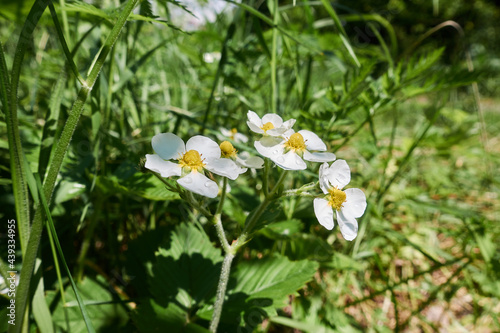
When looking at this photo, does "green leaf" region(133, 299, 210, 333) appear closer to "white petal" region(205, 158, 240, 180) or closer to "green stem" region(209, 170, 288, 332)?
"green stem" region(209, 170, 288, 332)

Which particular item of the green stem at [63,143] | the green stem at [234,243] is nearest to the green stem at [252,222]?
the green stem at [234,243]

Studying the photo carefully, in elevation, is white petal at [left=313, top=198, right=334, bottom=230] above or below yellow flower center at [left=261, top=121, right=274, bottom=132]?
below

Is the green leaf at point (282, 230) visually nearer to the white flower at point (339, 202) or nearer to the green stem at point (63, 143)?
the white flower at point (339, 202)

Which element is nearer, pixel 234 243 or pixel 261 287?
pixel 234 243

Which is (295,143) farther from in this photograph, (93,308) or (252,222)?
(93,308)

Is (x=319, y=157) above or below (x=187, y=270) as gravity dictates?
above

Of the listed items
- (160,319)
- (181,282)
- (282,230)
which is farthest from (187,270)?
(282,230)

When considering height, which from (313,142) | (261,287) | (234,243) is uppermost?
(313,142)

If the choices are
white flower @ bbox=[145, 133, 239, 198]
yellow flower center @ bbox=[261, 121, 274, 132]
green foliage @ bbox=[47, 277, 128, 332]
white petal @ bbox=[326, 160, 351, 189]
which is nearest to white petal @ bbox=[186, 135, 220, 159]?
white flower @ bbox=[145, 133, 239, 198]
